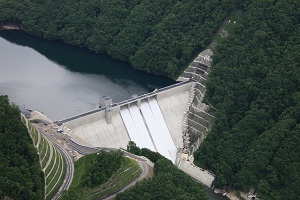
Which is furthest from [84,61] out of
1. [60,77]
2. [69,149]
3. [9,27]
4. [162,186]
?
[162,186]

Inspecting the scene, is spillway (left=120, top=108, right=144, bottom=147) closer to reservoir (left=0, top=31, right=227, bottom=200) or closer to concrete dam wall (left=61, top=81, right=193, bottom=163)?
concrete dam wall (left=61, top=81, right=193, bottom=163)

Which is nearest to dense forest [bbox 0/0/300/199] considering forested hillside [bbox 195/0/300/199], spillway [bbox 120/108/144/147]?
forested hillside [bbox 195/0/300/199]

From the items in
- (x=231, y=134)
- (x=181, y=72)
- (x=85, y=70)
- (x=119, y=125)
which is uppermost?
(x=85, y=70)

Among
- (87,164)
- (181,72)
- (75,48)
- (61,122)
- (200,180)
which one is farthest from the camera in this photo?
(75,48)

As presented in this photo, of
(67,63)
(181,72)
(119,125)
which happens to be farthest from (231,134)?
(67,63)

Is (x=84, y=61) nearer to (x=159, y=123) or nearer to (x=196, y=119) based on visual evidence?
(x=159, y=123)

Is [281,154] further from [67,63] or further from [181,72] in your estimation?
[67,63]
